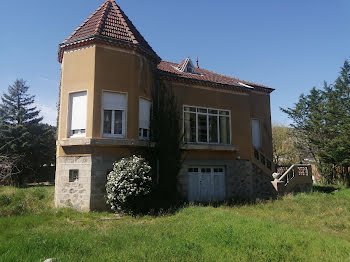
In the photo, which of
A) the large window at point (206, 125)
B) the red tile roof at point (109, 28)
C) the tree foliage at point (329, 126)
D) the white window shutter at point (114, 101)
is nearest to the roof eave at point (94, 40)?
the red tile roof at point (109, 28)

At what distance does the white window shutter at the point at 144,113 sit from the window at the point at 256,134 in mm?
9014

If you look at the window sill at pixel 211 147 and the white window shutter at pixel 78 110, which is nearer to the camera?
the white window shutter at pixel 78 110

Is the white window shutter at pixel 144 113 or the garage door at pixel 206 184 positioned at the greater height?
the white window shutter at pixel 144 113

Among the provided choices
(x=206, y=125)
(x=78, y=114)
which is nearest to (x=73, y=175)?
(x=78, y=114)

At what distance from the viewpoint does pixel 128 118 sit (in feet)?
42.8

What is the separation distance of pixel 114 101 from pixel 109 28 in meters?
3.94

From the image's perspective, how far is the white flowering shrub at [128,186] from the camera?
11.3 metres

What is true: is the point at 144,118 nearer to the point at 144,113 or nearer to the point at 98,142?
the point at 144,113

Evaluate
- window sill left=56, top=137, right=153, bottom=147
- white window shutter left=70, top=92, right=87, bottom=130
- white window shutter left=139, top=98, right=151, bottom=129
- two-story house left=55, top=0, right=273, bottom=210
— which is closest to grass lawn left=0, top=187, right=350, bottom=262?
two-story house left=55, top=0, right=273, bottom=210

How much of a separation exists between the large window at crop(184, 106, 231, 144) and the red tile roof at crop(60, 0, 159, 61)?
4.20 meters

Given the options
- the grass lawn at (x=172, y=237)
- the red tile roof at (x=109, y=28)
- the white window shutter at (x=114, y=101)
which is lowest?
the grass lawn at (x=172, y=237)

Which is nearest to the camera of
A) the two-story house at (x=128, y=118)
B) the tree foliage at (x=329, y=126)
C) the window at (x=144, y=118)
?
the two-story house at (x=128, y=118)

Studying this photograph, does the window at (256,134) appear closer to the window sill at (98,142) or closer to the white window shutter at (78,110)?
the window sill at (98,142)

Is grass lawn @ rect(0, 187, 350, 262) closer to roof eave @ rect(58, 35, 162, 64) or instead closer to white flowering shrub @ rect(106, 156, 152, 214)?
white flowering shrub @ rect(106, 156, 152, 214)
